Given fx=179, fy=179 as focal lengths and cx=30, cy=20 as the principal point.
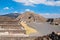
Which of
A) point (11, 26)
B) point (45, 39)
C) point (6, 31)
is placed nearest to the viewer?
point (45, 39)

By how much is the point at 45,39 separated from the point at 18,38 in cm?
143

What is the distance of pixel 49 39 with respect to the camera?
365 inches

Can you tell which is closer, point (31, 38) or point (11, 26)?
point (31, 38)

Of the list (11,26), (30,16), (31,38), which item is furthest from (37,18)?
(31,38)

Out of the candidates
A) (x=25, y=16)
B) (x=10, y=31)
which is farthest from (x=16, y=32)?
(x=25, y=16)

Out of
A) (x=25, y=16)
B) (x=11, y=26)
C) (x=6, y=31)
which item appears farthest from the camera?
(x=25, y=16)

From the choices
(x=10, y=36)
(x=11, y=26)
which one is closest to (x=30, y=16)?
(x=11, y=26)

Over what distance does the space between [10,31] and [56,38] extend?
2923mm

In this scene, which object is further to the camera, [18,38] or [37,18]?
[37,18]

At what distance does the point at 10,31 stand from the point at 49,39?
2.68 meters

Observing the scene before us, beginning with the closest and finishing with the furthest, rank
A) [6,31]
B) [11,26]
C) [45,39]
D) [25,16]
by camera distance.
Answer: [45,39] → [6,31] → [11,26] → [25,16]

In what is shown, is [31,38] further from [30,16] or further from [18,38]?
[30,16]

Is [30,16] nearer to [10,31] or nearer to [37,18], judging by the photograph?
[37,18]

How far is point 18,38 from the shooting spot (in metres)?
9.49
